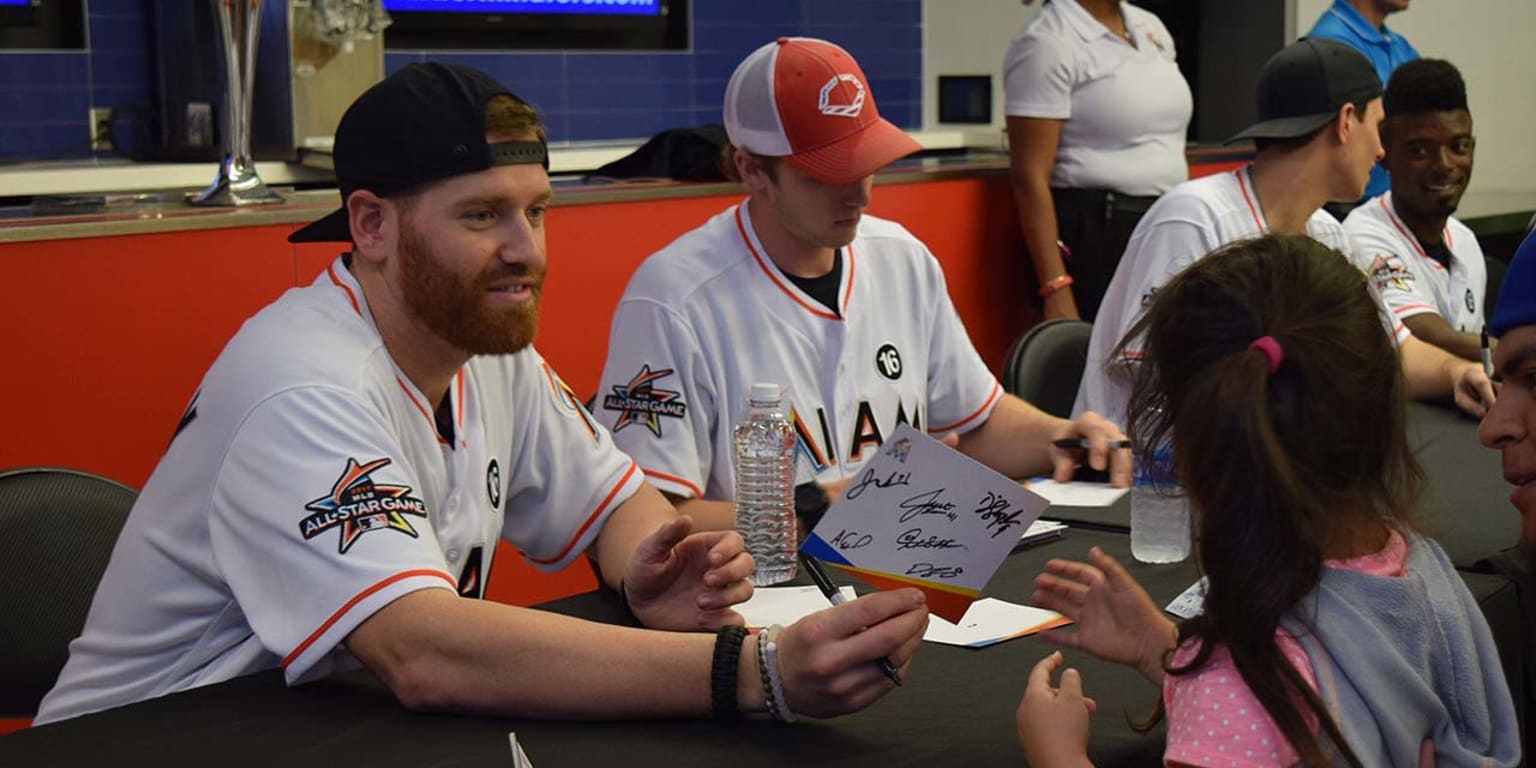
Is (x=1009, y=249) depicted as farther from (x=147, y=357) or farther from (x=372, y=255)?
(x=372, y=255)

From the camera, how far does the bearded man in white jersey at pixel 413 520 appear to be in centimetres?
156

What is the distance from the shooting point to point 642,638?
1586mm

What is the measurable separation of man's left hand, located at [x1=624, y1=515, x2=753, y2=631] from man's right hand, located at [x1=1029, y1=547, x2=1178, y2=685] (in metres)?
0.33

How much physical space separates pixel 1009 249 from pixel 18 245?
109 inches

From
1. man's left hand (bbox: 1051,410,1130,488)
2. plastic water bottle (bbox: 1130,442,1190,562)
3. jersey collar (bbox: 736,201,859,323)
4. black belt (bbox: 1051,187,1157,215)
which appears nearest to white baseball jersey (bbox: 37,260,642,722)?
jersey collar (bbox: 736,201,859,323)

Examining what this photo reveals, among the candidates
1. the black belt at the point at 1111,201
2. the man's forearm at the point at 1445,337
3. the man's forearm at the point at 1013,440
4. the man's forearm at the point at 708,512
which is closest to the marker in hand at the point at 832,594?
the man's forearm at the point at 708,512

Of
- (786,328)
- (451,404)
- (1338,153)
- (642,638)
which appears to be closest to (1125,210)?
(1338,153)

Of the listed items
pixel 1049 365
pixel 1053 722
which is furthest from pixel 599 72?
pixel 1053 722

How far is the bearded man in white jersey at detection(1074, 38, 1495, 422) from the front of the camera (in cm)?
314

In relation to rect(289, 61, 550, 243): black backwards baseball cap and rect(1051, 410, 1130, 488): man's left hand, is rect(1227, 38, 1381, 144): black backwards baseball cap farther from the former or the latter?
rect(289, 61, 550, 243): black backwards baseball cap
